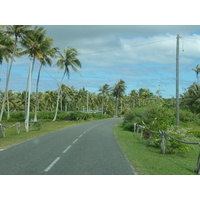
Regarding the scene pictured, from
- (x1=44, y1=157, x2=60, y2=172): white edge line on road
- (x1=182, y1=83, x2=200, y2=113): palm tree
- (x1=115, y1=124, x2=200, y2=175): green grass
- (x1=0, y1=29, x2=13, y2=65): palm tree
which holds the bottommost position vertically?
(x1=115, y1=124, x2=200, y2=175): green grass

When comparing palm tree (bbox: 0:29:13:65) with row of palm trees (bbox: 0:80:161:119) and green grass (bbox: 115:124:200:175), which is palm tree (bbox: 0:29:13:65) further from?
row of palm trees (bbox: 0:80:161:119)

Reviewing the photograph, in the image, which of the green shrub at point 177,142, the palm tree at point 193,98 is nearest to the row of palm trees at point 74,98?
the palm tree at point 193,98

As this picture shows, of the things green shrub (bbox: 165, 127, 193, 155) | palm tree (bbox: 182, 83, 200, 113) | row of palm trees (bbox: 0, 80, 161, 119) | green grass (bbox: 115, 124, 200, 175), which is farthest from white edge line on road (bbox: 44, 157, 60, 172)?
row of palm trees (bbox: 0, 80, 161, 119)

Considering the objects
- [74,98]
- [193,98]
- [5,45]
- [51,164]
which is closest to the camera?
[51,164]

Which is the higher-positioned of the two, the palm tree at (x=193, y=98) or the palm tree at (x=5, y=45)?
the palm tree at (x=5, y=45)

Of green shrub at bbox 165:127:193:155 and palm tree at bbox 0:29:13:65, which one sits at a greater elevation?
palm tree at bbox 0:29:13:65

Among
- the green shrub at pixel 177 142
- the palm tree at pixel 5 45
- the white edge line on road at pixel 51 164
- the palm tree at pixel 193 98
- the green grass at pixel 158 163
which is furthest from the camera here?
the palm tree at pixel 193 98

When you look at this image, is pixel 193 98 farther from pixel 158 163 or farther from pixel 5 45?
pixel 158 163

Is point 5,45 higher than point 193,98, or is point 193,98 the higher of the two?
point 5,45

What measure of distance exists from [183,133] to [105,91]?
76257 millimetres

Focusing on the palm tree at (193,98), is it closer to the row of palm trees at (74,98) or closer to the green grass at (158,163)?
the row of palm trees at (74,98)

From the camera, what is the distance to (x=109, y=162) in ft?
29.8

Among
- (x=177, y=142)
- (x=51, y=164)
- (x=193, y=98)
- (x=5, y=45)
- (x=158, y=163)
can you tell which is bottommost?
(x=158, y=163)

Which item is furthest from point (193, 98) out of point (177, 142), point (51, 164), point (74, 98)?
point (74, 98)
